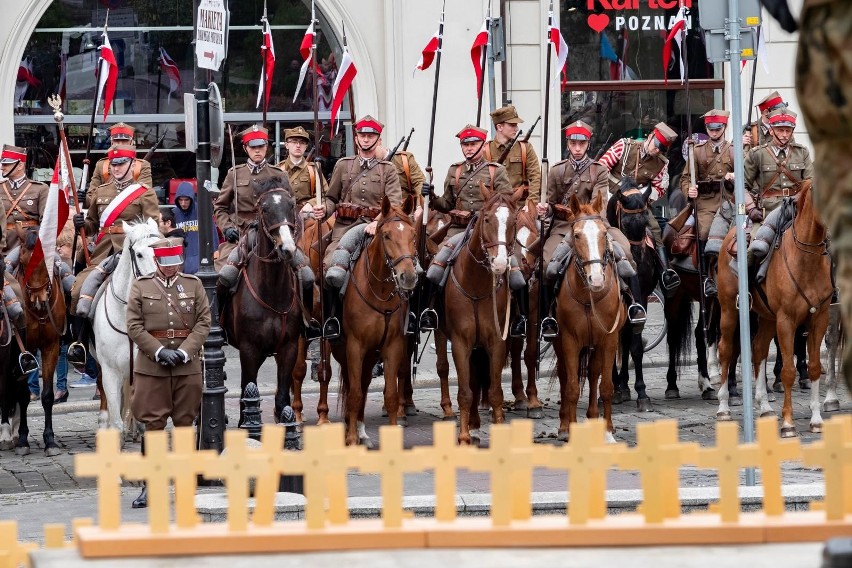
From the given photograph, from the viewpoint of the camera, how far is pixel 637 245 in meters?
15.5

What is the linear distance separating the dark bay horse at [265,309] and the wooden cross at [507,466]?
694 cm

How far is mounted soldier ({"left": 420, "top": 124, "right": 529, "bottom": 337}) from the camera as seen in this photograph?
45.4 ft

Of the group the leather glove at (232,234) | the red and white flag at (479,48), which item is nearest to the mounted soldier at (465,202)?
the leather glove at (232,234)

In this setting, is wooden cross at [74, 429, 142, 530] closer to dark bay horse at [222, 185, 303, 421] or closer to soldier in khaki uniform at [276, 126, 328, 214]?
dark bay horse at [222, 185, 303, 421]

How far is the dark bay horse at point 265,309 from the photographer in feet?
43.2

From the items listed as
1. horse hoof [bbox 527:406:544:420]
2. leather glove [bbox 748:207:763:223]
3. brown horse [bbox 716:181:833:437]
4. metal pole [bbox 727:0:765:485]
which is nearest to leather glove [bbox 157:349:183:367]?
metal pole [bbox 727:0:765:485]

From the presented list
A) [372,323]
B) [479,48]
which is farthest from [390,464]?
[479,48]

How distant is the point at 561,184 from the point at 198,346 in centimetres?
543

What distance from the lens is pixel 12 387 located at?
45.9ft

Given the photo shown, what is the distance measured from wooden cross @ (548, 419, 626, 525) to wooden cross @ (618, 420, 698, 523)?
77 mm

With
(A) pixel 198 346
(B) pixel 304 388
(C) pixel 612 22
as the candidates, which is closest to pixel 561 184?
(B) pixel 304 388

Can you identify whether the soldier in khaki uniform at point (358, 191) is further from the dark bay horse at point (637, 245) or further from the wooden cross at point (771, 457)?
the wooden cross at point (771, 457)

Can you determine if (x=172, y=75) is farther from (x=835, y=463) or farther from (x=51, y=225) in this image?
(x=835, y=463)

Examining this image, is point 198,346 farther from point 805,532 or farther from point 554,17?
point 554,17
